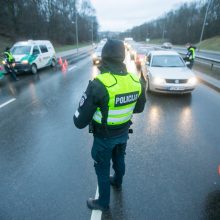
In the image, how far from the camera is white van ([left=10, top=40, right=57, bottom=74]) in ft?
43.8

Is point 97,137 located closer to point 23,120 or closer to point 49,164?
point 49,164

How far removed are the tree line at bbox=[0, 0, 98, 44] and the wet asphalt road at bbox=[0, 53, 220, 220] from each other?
33.6 m

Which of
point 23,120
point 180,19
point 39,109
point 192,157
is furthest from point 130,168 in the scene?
point 180,19

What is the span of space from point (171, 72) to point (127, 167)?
592cm

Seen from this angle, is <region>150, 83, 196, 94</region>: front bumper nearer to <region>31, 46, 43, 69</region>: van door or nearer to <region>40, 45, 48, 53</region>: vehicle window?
<region>31, 46, 43, 69</region>: van door

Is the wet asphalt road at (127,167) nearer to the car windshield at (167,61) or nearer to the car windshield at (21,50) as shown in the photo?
the car windshield at (167,61)

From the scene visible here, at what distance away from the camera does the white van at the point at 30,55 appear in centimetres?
1335

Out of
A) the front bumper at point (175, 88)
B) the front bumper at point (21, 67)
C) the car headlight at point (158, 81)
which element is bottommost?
the front bumper at point (21, 67)

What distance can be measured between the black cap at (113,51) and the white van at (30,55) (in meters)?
12.5

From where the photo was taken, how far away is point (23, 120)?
6.30 m

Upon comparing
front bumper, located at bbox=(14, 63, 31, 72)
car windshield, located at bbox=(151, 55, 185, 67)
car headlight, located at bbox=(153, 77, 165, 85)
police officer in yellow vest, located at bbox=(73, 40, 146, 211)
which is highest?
police officer in yellow vest, located at bbox=(73, 40, 146, 211)

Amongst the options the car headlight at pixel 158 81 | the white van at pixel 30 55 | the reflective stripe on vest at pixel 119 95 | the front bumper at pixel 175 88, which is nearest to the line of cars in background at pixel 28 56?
the white van at pixel 30 55

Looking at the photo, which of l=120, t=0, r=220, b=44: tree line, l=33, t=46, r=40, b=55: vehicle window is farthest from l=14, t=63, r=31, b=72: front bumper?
l=120, t=0, r=220, b=44: tree line

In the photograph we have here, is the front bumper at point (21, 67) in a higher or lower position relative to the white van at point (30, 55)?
lower
